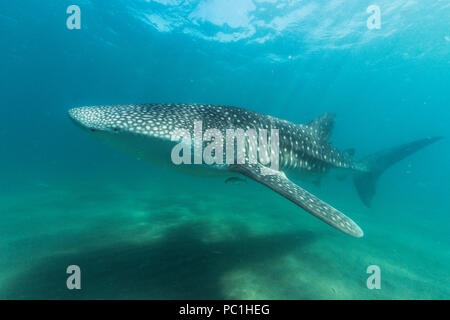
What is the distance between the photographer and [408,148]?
Answer: 31.2 feet

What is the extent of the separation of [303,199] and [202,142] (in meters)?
2.17

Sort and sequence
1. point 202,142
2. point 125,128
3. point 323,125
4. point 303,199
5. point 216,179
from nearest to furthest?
point 303,199 → point 125,128 → point 202,142 → point 323,125 → point 216,179

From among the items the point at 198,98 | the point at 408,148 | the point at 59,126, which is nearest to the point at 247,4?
the point at 408,148

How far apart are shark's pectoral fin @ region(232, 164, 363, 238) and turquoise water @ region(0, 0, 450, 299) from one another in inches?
55.5

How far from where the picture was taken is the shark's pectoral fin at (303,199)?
3.29 metres

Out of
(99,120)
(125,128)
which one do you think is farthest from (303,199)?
(99,120)

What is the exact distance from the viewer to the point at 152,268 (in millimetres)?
4164

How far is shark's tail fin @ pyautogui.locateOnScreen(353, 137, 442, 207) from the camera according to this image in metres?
9.58

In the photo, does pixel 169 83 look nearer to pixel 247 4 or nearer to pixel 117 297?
pixel 247 4

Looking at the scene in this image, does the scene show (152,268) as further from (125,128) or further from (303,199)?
(303,199)

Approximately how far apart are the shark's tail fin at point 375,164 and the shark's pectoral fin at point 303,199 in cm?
714

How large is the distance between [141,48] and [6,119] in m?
117

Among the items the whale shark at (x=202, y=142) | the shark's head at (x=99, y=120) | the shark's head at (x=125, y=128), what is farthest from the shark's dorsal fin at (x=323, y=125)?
the shark's head at (x=99, y=120)

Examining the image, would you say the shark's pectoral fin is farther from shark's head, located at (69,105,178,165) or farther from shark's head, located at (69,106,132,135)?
shark's head, located at (69,106,132,135)
